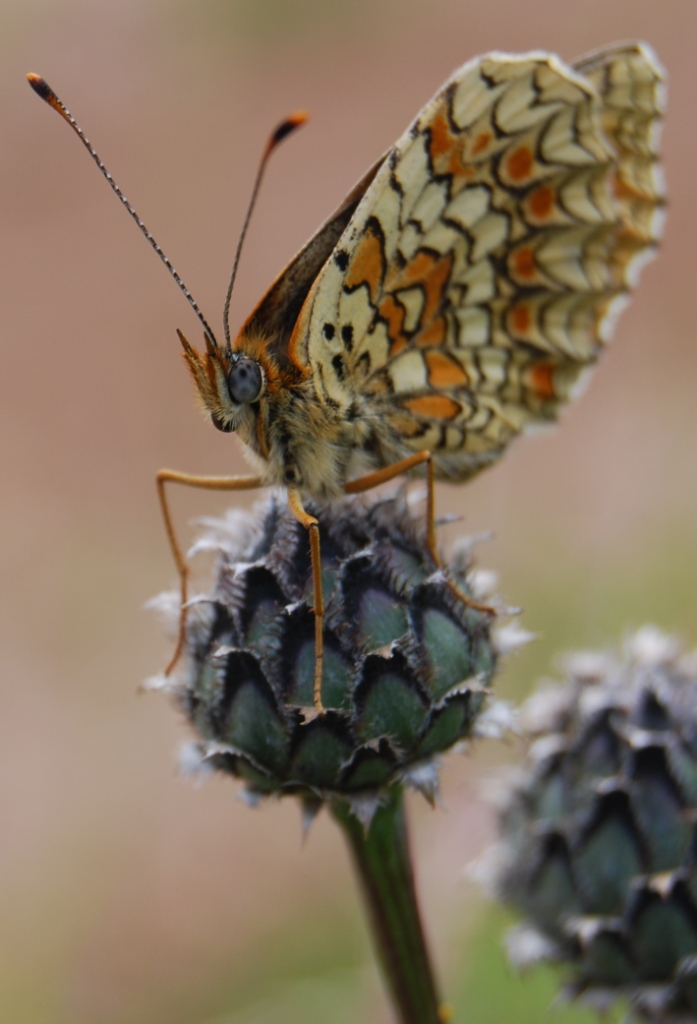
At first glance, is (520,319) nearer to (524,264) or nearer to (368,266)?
(524,264)

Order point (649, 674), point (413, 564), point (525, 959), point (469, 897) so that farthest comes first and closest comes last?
1. point (469, 897)
2. point (649, 674)
3. point (525, 959)
4. point (413, 564)

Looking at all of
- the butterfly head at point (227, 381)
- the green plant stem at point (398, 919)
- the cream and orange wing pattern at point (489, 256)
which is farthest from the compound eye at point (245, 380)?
the green plant stem at point (398, 919)

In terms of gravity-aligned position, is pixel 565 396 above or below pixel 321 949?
above

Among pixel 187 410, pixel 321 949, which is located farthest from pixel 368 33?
pixel 321 949

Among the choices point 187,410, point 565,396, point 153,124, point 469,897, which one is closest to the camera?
point 565,396

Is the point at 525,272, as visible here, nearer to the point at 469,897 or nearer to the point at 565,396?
the point at 565,396

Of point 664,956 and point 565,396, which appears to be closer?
point 664,956

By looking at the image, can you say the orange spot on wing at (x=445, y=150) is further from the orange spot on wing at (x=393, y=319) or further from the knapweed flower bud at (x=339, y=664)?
the knapweed flower bud at (x=339, y=664)
